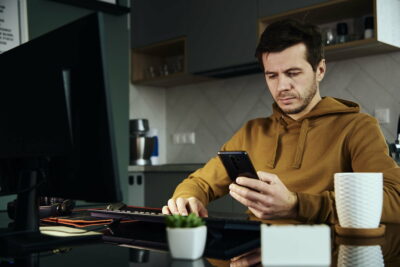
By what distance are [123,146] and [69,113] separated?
2.68m

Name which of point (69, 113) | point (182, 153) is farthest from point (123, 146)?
point (69, 113)

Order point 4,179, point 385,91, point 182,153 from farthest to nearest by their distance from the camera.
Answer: point 182,153
point 385,91
point 4,179

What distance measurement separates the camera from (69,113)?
97 centimetres

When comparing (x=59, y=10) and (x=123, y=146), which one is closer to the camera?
(x=59, y=10)

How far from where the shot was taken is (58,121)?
985 mm

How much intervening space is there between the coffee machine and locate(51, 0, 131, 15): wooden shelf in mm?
813

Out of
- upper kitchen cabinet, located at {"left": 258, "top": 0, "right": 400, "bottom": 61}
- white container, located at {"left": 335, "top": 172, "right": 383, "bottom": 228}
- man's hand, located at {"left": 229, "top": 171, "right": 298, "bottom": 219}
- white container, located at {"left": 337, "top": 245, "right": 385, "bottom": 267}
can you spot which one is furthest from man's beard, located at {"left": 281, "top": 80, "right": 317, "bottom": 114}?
upper kitchen cabinet, located at {"left": 258, "top": 0, "right": 400, "bottom": 61}

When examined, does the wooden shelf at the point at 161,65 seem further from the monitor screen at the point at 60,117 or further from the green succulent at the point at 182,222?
the green succulent at the point at 182,222

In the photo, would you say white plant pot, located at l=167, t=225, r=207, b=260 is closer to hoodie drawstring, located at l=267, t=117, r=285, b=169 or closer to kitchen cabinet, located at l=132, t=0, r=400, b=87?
hoodie drawstring, located at l=267, t=117, r=285, b=169

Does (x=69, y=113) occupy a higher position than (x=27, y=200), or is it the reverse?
(x=69, y=113)

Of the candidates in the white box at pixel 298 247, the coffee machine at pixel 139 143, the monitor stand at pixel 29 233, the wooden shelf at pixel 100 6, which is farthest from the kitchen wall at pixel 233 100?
the white box at pixel 298 247

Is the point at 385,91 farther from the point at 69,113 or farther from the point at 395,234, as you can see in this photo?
the point at 69,113

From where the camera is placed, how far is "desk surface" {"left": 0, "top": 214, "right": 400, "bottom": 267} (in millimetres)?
787

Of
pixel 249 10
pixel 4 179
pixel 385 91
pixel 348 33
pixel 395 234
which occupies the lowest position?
pixel 395 234
